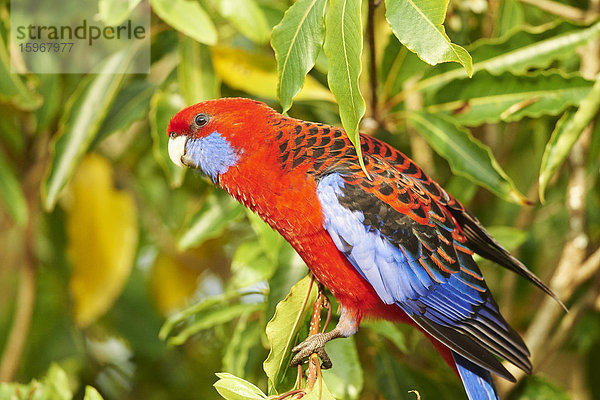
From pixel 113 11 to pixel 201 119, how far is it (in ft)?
1.44

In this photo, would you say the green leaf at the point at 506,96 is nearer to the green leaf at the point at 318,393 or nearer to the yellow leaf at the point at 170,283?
the green leaf at the point at 318,393

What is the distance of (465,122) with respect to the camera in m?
1.72

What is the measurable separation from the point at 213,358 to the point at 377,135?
1.47 metres

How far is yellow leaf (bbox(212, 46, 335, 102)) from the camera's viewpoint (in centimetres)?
187

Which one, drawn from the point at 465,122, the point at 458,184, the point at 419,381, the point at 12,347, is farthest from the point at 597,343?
the point at 12,347


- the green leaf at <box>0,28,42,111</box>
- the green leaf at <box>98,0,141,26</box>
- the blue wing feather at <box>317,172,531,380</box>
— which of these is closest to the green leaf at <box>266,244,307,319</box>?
the blue wing feather at <box>317,172,531,380</box>

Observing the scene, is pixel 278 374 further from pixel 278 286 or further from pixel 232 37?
pixel 232 37

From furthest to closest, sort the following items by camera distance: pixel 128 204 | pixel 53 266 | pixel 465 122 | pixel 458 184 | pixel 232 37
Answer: pixel 53 266 < pixel 128 204 < pixel 232 37 < pixel 458 184 < pixel 465 122

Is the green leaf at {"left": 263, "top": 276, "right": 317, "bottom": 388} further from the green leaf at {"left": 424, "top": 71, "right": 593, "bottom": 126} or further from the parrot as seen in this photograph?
the green leaf at {"left": 424, "top": 71, "right": 593, "bottom": 126}

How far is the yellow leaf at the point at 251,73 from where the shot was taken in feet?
6.12

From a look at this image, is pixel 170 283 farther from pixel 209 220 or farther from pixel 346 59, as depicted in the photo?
pixel 346 59

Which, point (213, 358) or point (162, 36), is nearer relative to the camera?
point (162, 36)

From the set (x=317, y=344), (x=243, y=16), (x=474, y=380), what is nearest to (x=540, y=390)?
(x=474, y=380)

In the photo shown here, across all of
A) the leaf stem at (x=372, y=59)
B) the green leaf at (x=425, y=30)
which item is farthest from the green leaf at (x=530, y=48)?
the green leaf at (x=425, y=30)
